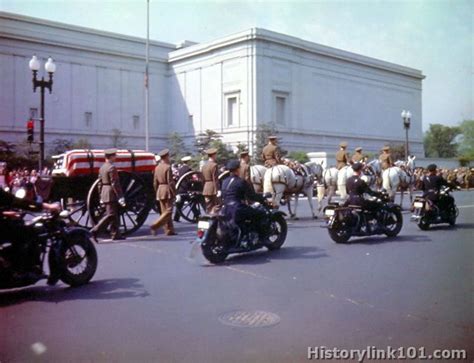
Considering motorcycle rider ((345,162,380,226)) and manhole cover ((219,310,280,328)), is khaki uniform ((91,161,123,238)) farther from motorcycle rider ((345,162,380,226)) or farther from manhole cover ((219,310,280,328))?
manhole cover ((219,310,280,328))

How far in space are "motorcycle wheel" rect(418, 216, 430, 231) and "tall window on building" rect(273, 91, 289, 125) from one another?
3431 cm

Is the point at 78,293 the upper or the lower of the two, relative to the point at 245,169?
lower

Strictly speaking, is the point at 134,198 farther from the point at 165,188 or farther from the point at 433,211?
the point at 433,211

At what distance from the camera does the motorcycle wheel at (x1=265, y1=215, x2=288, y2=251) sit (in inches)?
404

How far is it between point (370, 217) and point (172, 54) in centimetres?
4437

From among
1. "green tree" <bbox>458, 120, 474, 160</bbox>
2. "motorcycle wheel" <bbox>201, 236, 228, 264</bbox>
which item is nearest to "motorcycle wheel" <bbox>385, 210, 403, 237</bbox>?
"green tree" <bbox>458, 120, 474, 160</bbox>

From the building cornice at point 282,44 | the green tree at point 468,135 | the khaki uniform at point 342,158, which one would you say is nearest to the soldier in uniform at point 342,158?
the khaki uniform at point 342,158

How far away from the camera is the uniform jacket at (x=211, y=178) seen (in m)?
13.0

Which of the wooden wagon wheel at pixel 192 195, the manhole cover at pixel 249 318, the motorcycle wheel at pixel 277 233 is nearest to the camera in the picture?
the manhole cover at pixel 249 318

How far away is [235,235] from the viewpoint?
9.37m

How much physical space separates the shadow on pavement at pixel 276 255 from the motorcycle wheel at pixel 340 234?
0.86 meters

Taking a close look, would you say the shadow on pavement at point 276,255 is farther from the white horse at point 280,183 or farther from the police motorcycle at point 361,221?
the white horse at point 280,183

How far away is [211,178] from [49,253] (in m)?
6.35

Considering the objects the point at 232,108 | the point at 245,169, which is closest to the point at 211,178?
the point at 245,169
